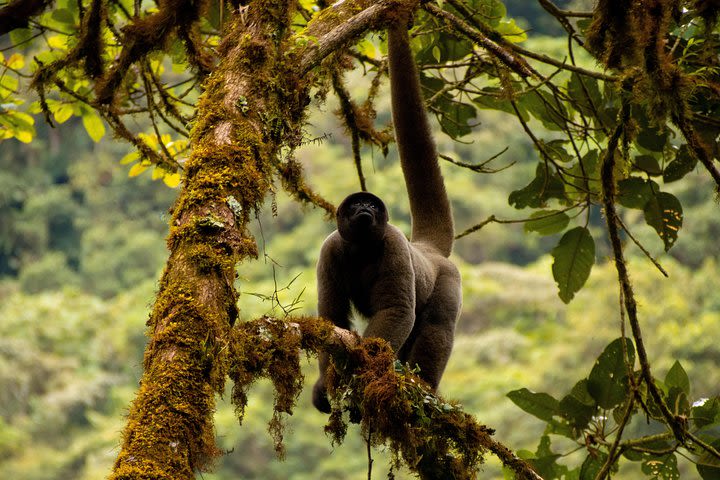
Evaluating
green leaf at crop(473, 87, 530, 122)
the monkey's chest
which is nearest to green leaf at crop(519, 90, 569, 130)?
green leaf at crop(473, 87, 530, 122)

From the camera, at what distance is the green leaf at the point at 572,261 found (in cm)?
452

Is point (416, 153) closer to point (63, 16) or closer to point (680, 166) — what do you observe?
point (680, 166)

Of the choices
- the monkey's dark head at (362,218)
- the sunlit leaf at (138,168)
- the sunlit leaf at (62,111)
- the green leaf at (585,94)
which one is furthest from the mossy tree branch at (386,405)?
the sunlit leaf at (62,111)

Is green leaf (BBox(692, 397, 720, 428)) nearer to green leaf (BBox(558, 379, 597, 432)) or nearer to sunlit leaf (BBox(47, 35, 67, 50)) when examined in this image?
green leaf (BBox(558, 379, 597, 432))

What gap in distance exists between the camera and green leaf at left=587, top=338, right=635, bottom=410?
373 cm

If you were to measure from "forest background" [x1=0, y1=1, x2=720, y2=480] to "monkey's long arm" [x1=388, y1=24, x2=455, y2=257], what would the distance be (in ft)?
28.9

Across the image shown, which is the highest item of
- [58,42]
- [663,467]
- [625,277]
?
[58,42]

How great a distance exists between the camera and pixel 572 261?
180 inches

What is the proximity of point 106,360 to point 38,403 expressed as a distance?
2.19 m

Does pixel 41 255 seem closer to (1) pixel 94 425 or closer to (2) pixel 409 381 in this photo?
(1) pixel 94 425

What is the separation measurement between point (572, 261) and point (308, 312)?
60.5 feet

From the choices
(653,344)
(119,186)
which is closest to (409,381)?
(653,344)

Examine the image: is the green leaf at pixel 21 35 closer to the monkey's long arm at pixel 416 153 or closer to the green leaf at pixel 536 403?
the monkey's long arm at pixel 416 153

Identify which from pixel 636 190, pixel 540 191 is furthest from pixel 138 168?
pixel 636 190
